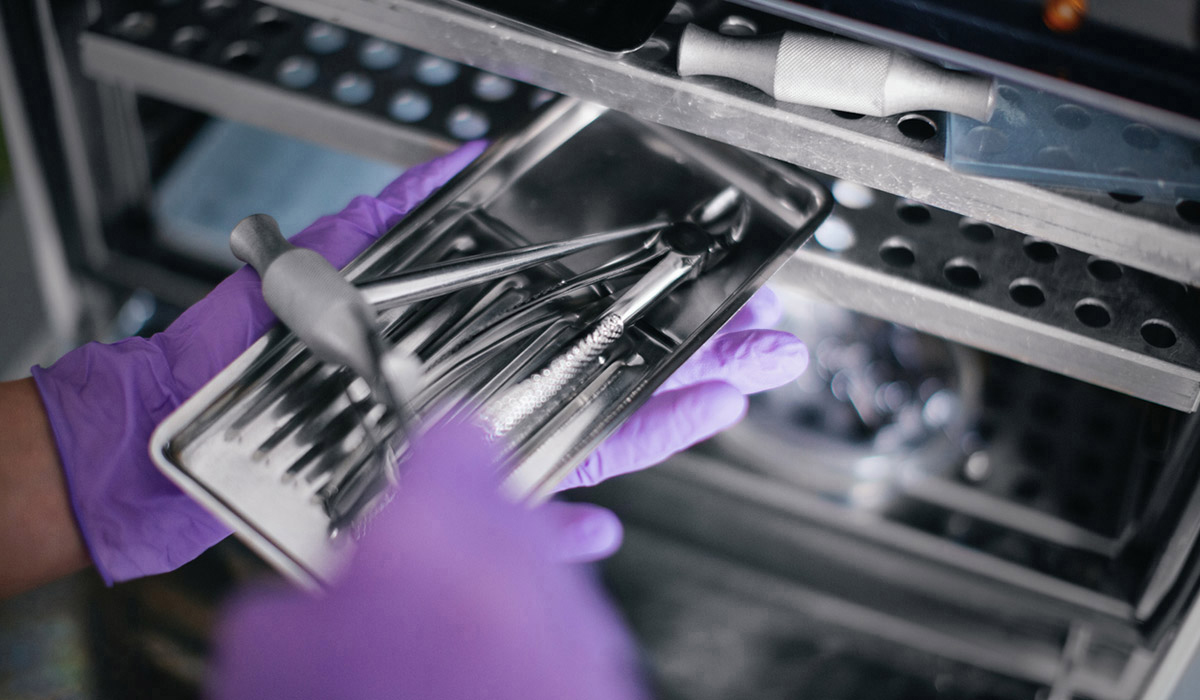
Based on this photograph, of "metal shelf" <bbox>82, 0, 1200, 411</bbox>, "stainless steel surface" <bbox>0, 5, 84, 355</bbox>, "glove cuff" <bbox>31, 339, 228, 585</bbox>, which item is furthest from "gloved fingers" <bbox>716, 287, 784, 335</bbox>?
"stainless steel surface" <bbox>0, 5, 84, 355</bbox>

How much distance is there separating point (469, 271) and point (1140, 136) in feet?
1.31

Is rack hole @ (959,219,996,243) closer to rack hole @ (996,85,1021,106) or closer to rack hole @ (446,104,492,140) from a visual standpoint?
rack hole @ (996,85,1021,106)

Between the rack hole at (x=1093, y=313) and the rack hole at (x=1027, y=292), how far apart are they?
23mm

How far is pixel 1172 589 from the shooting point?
68 centimetres

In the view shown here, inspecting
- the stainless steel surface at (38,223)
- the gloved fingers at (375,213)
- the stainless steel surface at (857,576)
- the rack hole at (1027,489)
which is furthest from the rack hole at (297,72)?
the rack hole at (1027,489)

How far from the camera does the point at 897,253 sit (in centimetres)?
63

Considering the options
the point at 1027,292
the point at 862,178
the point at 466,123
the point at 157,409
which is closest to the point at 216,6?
the point at 466,123

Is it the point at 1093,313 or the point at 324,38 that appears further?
the point at 324,38

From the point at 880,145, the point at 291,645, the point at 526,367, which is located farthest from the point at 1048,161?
the point at 291,645

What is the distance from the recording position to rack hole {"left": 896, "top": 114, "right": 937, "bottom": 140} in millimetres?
514

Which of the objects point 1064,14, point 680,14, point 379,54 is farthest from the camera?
point 379,54

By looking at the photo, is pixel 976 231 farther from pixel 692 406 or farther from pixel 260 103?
pixel 260 103

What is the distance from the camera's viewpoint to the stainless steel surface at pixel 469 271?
0.57 metres

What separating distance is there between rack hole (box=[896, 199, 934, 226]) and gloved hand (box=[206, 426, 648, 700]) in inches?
13.2
